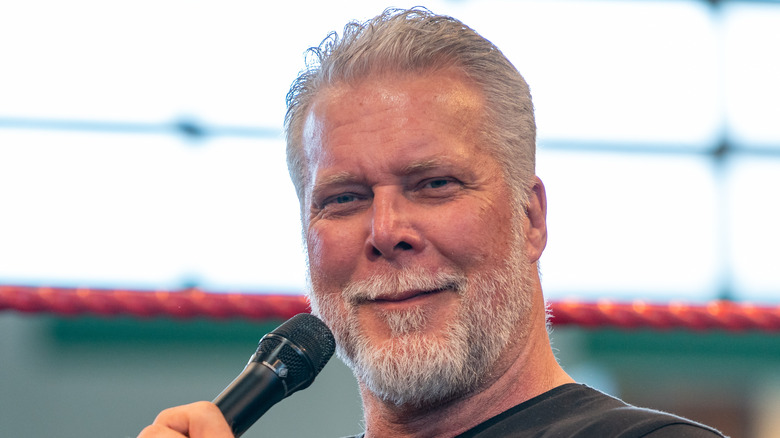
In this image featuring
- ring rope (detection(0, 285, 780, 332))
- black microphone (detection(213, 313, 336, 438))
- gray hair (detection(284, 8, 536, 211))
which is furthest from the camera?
ring rope (detection(0, 285, 780, 332))

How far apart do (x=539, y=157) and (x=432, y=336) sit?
2241 mm

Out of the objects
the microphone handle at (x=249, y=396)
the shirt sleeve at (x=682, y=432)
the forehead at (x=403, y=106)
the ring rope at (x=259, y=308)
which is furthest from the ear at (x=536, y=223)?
the ring rope at (x=259, y=308)

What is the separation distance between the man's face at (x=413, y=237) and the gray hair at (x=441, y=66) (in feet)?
0.09

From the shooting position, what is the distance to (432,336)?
126 centimetres

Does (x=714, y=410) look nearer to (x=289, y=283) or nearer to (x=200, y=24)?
(x=289, y=283)

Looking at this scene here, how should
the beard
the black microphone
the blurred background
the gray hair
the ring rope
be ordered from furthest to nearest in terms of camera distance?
the blurred background < the ring rope < the gray hair < the beard < the black microphone

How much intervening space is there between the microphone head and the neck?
9.6 inches

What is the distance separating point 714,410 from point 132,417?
1.75 meters

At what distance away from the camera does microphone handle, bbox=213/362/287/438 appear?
1005mm

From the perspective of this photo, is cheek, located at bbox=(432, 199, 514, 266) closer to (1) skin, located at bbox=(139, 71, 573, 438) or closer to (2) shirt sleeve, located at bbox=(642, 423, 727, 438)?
(1) skin, located at bbox=(139, 71, 573, 438)

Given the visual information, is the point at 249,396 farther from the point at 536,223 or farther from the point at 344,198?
the point at 536,223

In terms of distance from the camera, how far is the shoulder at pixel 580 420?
106 centimetres

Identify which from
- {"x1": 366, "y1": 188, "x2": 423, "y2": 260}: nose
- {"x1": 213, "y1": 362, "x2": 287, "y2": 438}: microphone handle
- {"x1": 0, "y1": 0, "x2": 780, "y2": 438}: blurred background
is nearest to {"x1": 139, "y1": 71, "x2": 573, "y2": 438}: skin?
{"x1": 366, "y1": 188, "x2": 423, "y2": 260}: nose


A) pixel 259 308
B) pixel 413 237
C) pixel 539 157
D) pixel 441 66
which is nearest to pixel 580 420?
pixel 413 237
